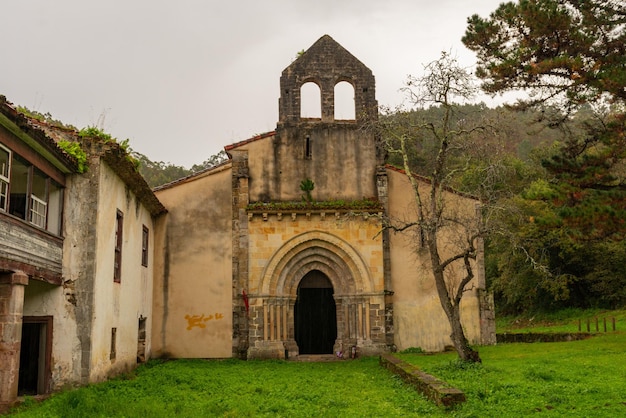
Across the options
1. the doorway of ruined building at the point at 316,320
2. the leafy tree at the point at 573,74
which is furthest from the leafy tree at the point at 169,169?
the leafy tree at the point at 573,74

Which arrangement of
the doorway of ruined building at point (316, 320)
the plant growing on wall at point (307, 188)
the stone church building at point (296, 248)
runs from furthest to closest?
1. the doorway of ruined building at point (316, 320)
2. the plant growing on wall at point (307, 188)
3. the stone church building at point (296, 248)

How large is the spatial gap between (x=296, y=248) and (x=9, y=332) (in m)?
10.9

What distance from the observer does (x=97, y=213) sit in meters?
13.7

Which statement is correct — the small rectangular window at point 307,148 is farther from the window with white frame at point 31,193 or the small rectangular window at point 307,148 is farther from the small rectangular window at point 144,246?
the window with white frame at point 31,193

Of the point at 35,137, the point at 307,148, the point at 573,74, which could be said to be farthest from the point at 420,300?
the point at 35,137

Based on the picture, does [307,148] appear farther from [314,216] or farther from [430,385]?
[430,385]

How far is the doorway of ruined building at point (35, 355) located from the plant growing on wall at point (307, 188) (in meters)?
9.90

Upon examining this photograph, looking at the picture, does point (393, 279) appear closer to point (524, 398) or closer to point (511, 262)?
point (524, 398)

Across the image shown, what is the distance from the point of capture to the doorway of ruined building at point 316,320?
23.1m

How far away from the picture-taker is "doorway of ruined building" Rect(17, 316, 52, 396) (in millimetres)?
12789

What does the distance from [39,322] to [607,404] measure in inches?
430

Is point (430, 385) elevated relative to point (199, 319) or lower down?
lower down

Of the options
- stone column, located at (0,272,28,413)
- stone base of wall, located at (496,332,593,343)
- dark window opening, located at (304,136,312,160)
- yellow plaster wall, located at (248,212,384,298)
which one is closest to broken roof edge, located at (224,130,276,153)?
dark window opening, located at (304,136,312,160)

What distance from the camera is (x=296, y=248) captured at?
816 inches
